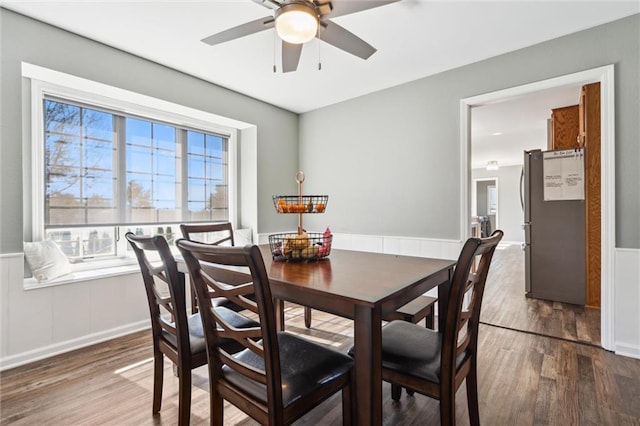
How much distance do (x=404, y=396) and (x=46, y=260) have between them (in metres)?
2.80

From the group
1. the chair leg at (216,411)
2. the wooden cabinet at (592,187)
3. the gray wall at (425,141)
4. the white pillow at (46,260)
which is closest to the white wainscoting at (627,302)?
the gray wall at (425,141)

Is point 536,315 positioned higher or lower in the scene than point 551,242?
lower

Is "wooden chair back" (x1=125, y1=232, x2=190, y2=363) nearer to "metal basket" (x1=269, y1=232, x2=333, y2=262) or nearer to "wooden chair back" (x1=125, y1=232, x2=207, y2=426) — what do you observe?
"wooden chair back" (x1=125, y1=232, x2=207, y2=426)

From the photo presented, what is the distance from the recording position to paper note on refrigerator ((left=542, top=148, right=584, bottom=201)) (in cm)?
355

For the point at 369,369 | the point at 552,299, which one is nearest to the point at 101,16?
the point at 369,369

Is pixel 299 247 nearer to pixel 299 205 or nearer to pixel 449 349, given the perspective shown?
pixel 299 205

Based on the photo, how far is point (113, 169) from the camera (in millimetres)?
3074

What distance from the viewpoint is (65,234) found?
2795mm

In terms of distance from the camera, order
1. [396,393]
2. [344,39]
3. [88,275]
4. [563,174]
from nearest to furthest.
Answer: [396,393] < [344,39] < [88,275] < [563,174]

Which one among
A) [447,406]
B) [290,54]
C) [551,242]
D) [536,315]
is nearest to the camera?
[447,406]

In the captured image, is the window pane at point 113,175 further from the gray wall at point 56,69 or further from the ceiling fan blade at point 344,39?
the ceiling fan blade at point 344,39

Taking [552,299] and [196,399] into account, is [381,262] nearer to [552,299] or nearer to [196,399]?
[196,399]

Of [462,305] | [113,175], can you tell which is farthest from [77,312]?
[462,305]

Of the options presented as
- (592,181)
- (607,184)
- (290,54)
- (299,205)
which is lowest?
(299,205)
